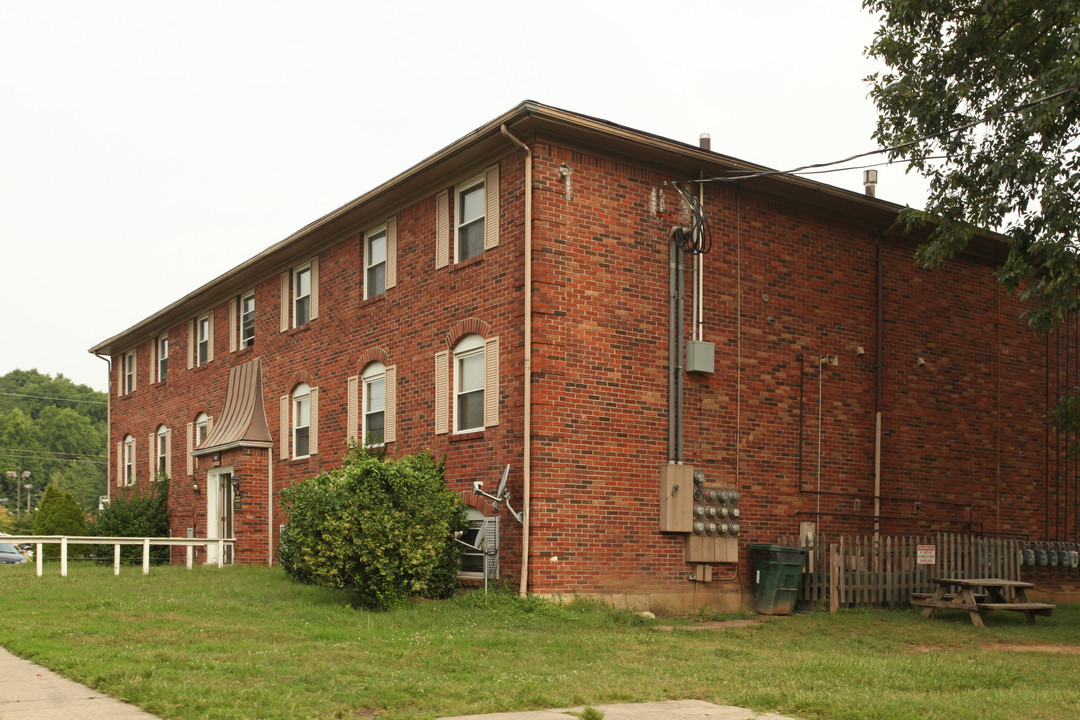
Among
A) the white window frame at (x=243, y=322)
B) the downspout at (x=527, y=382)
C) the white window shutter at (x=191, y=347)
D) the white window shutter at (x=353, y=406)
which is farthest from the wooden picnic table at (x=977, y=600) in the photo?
the white window shutter at (x=191, y=347)

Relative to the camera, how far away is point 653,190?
17.2 metres

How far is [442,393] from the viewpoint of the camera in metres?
18.2

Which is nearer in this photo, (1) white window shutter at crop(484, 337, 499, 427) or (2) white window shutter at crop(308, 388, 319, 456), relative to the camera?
(1) white window shutter at crop(484, 337, 499, 427)

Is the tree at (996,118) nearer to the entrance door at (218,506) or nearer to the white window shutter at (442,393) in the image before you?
the white window shutter at (442,393)

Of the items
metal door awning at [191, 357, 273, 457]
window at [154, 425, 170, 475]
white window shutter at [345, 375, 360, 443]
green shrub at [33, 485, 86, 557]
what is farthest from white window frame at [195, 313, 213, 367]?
white window shutter at [345, 375, 360, 443]

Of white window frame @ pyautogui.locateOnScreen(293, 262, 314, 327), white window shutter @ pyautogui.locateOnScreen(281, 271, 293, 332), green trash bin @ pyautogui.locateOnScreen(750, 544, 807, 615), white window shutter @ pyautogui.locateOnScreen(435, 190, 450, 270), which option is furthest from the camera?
white window shutter @ pyautogui.locateOnScreen(281, 271, 293, 332)

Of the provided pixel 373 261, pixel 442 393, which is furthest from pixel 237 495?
pixel 442 393

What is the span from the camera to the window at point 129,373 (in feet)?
114

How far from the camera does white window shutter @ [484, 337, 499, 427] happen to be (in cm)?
1669

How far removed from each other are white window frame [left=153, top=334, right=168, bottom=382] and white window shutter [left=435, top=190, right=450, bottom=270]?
638 inches

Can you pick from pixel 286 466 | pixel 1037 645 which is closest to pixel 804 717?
pixel 1037 645

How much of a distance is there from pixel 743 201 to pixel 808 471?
183 inches

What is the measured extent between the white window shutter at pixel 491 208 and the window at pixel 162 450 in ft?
57.0

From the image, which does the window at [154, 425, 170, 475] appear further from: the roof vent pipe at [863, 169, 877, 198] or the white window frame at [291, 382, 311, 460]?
the roof vent pipe at [863, 169, 877, 198]
